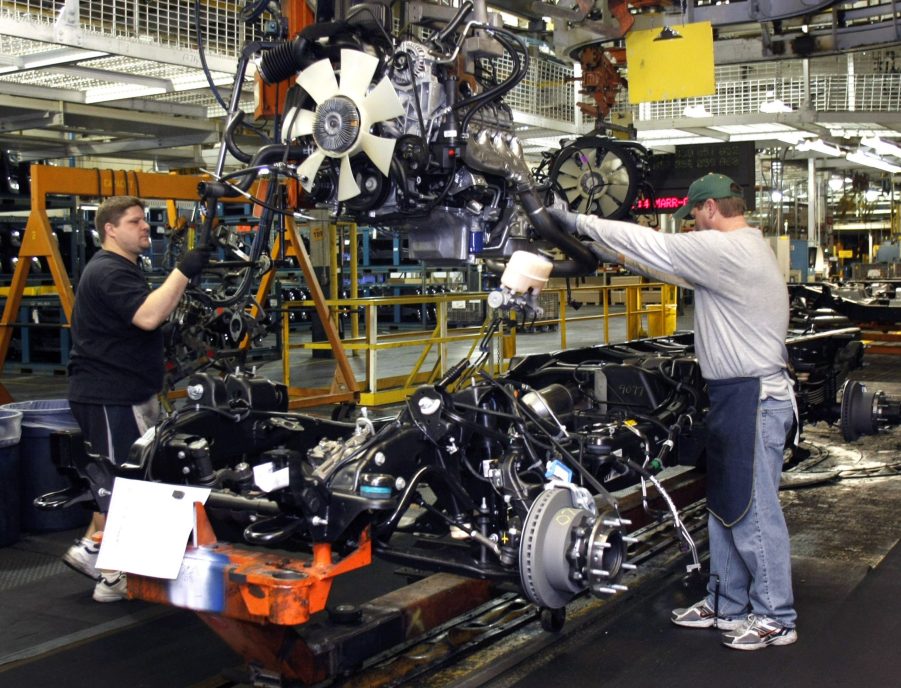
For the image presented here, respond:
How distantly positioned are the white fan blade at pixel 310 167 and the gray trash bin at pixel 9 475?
7.40 ft

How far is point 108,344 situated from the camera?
164 inches

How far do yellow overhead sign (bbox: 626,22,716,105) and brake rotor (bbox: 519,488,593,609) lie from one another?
104 inches

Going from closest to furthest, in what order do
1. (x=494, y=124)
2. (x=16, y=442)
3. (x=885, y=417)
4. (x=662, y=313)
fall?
1. (x=494, y=124)
2. (x=16, y=442)
3. (x=885, y=417)
4. (x=662, y=313)

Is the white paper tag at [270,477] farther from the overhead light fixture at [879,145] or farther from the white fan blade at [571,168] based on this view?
the overhead light fixture at [879,145]

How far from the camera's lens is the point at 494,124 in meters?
4.25

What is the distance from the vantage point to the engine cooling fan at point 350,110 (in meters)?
3.82

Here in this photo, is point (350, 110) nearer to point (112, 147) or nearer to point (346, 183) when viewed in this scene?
point (346, 183)

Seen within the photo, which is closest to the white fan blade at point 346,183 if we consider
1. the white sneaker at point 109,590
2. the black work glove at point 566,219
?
the black work glove at point 566,219

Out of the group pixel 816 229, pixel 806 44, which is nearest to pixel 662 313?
pixel 806 44

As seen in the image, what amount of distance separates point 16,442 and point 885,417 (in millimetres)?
4626

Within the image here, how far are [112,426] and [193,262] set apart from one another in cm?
86

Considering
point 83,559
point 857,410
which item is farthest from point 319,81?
point 857,410

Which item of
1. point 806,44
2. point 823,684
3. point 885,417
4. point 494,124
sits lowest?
point 823,684

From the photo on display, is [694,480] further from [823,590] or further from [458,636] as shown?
[458,636]
